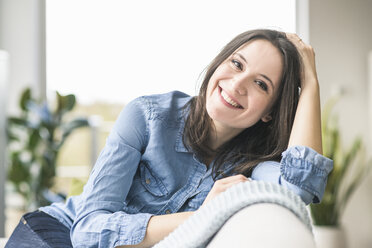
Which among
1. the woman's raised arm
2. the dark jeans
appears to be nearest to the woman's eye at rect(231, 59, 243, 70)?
the woman's raised arm

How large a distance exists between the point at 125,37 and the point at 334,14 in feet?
5.92

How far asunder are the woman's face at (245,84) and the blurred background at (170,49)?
259cm

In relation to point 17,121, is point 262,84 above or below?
above

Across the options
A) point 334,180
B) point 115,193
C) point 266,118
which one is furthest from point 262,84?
point 334,180

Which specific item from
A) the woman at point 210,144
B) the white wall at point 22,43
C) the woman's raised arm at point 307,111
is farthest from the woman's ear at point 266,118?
the white wall at point 22,43

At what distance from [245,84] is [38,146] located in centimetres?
235

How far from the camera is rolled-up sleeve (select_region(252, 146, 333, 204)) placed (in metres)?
1.14

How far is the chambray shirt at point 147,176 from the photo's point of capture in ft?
3.64

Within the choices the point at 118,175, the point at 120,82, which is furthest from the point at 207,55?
the point at 118,175

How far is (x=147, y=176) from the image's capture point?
4.37 feet

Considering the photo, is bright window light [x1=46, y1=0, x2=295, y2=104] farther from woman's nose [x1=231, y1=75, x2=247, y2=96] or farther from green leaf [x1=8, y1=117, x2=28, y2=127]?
woman's nose [x1=231, y1=75, x2=247, y2=96]

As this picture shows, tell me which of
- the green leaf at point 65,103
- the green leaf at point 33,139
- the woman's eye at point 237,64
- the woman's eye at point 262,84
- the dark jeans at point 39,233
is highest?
the woman's eye at point 237,64

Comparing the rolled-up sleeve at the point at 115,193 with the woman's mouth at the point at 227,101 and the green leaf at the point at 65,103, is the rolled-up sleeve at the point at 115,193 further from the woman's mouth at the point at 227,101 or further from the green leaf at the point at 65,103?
the green leaf at the point at 65,103

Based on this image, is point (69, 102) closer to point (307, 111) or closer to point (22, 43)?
point (22, 43)
